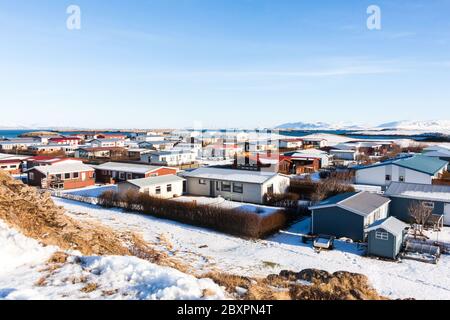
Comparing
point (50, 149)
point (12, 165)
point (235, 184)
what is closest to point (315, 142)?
point (50, 149)

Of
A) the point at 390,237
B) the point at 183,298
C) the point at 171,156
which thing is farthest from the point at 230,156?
the point at 183,298

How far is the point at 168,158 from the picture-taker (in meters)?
50.8

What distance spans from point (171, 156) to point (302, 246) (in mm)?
35947

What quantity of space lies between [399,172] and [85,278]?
30290mm

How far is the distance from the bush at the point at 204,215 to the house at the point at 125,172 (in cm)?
709

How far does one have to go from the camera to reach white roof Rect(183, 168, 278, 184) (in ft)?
90.3

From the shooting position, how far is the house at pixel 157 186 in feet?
88.3

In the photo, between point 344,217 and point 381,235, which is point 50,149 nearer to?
point 344,217

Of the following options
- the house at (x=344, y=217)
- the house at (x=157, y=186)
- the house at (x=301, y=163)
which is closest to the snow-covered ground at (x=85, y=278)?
the house at (x=344, y=217)

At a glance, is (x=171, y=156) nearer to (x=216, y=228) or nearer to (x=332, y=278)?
(x=216, y=228)

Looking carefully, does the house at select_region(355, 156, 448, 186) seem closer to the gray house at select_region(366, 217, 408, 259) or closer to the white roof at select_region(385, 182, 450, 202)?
the white roof at select_region(385, 182, 450, 202)

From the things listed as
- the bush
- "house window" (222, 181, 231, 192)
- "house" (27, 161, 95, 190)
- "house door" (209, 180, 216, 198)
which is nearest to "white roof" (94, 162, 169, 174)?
"house" (27, 161, 95, 190)

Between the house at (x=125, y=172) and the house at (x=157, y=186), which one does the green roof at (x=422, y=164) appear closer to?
the house at (x=157, y=186)

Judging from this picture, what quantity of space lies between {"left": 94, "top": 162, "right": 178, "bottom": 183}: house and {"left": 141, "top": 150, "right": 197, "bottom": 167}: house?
12.5 m
